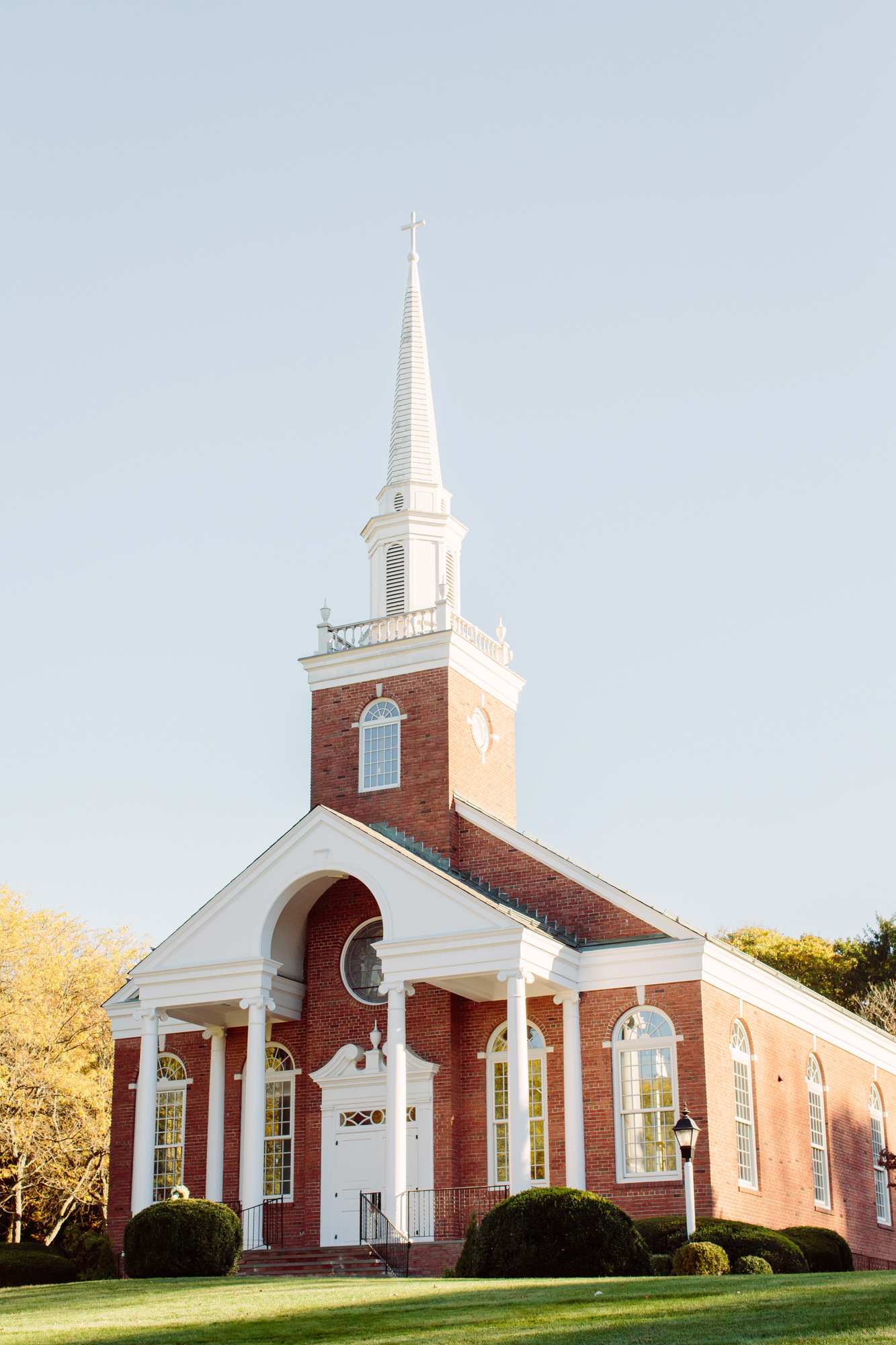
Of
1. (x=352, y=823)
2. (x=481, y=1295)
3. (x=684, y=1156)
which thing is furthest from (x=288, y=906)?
(x=481, y=1295)

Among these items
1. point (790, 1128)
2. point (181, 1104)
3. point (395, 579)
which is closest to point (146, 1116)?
point (181, 1104)

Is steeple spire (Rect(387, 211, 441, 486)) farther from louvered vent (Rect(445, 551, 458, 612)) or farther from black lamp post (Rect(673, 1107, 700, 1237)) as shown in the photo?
black lamp post (Rect(673, 1107, 700, 1237))

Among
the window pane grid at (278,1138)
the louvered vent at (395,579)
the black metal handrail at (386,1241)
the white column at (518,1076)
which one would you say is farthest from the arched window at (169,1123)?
the louvered vent at (395,579)

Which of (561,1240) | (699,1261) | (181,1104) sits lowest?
(699,1261)

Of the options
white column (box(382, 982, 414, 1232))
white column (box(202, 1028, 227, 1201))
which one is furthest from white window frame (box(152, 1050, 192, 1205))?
white column (box(382, 982, 414, 1232))

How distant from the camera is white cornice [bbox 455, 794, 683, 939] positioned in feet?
98.1

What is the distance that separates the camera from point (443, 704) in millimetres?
34312

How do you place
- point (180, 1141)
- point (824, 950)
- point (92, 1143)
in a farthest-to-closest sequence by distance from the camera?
point (824, 950), point (92, 1143), point (180, 1141)

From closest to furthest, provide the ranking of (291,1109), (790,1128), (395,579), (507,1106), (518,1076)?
1. (518,1076)
2. (507,1106)
3. (790,1128)
4. (291,1109)
5. (395,579)

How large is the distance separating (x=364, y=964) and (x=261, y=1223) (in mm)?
5714

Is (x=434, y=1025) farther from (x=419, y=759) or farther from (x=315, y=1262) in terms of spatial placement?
(x=419, y=759)

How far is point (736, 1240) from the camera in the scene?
25.0 m

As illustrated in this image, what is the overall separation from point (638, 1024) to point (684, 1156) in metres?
5.20

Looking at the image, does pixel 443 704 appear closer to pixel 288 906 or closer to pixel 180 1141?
pixel 288 906
